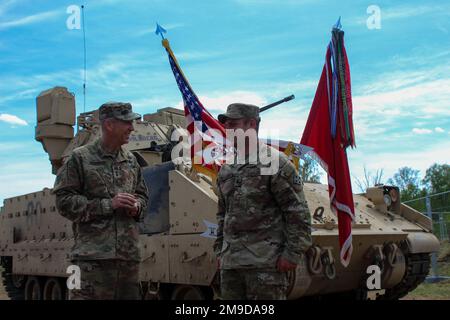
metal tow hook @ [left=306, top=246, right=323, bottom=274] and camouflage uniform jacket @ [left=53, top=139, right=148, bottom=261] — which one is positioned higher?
camouflage uniform jacket @ [left=53, top=139, right=148, bottom=261]

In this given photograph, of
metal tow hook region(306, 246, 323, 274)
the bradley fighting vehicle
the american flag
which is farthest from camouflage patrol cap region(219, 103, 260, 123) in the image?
the american flag

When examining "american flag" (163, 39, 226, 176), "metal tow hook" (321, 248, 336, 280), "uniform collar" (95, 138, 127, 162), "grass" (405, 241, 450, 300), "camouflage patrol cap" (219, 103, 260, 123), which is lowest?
"grass" (405, 241, 450, 300)

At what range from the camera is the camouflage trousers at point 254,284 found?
3.66m

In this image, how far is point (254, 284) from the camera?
368 cm

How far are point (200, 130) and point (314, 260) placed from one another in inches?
103

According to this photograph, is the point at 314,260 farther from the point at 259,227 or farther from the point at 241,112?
the point at 241,112

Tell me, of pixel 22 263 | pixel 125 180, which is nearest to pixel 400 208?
pixel 125 180

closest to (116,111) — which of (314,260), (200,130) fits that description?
(314,260)

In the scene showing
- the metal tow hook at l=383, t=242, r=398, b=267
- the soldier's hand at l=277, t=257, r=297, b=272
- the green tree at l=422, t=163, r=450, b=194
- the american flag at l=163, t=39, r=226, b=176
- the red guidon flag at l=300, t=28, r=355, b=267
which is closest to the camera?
the soldier's hand at l=277, t=257, r=297, b=272

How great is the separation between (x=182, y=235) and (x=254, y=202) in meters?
2.76

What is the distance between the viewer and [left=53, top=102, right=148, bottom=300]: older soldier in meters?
3.68

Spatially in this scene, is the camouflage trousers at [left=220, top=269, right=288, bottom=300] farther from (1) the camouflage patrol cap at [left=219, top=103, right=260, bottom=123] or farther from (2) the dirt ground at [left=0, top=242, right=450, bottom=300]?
(2) the dirt ground at [left=0, top=242, right=450, bottom=300]

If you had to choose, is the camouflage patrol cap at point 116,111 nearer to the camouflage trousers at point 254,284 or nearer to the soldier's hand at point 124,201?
the soldier's hand at point 124,201

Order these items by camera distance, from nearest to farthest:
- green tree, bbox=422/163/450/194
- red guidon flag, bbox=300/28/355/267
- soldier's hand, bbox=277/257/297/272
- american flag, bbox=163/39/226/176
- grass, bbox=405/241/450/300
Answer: soldier's hand, bbox=277/257/297/272
red guidon flag, bbox=300/28/355/267
american flag, bbox=163/39/226/176
grass, bbox=405/241/450/300
green tree, bbox=422/163/450/194
